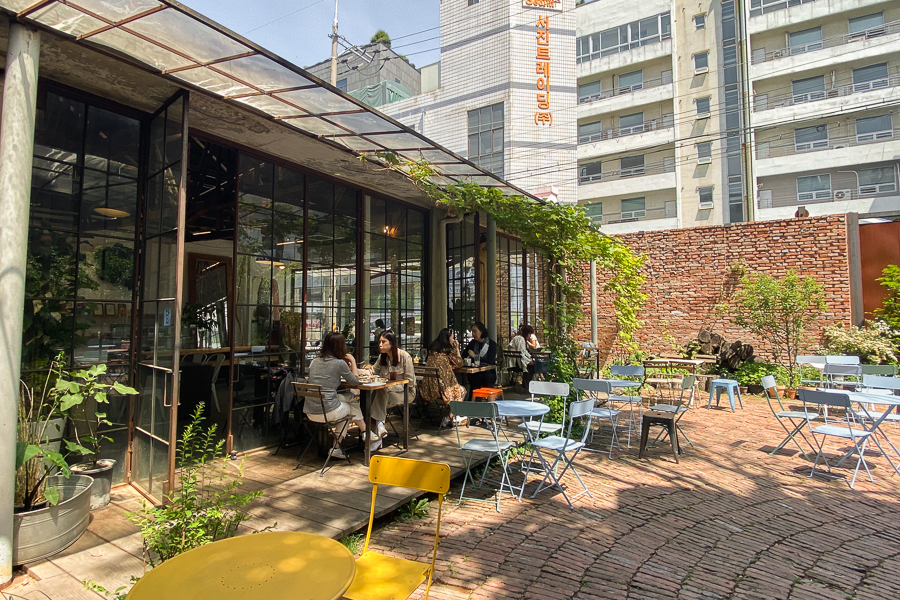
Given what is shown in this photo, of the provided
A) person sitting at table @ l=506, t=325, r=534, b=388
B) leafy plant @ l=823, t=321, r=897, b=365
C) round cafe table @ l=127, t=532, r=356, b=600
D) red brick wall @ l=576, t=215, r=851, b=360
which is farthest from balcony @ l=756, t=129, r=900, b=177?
round cafe table @ l=127, t=532, r=356, b=600

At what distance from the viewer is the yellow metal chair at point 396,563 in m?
2.15

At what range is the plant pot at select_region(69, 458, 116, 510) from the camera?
3.69 metres

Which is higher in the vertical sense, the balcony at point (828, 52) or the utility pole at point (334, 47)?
the balcony at point (828, 52)

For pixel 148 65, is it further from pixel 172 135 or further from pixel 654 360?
pixel 654 360

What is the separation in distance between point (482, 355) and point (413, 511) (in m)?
3.42

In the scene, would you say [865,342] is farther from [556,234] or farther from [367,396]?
[367,396]

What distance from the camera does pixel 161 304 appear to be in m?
3.95

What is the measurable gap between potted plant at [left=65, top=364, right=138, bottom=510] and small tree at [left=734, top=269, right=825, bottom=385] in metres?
11.2

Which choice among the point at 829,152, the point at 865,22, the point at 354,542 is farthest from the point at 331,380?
the point at 865,22

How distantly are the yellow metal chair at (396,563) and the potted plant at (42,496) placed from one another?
2.03m

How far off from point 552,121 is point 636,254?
629cm

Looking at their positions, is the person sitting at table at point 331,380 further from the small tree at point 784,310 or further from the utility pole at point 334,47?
the utility pole at point 334,47

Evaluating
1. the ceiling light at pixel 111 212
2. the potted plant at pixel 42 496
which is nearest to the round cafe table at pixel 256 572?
the potted plant at pixel 42 496

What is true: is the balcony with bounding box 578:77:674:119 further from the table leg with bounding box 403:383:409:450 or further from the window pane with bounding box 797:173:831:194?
the table leg with bounding box 403:383:409:450
